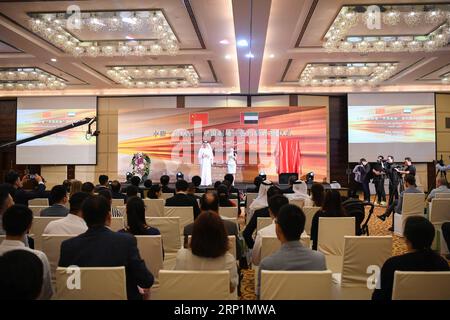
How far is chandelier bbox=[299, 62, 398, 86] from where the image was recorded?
10508 mm

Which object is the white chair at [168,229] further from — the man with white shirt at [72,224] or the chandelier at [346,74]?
the chandelier at [346,74]

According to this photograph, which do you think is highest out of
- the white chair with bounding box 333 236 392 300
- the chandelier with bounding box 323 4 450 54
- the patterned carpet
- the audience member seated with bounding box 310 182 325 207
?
the chandelier with bounding box 323 4 450 54

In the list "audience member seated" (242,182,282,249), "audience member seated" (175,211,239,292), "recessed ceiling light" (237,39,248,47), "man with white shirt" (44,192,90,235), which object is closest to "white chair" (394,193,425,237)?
"audience member seated" (242,182,282,249)

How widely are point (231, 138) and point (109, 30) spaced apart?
6.69 m

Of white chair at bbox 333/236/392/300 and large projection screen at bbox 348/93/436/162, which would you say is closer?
white chair at bbox 333/236/392/300

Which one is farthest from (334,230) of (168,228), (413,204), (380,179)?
(380,179)

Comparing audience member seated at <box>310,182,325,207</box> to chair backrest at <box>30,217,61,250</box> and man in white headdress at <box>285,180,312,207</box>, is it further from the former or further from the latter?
chair backrest at <box>30,217,61,250</box>

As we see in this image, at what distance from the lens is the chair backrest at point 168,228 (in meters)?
3.86

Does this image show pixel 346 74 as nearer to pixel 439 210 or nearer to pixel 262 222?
pixel 439 210

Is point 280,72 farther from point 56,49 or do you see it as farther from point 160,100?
point 56,49

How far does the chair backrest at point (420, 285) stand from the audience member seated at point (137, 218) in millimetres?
1843

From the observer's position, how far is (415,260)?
2066 millimetres

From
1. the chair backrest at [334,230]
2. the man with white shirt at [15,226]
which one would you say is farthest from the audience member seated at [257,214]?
the man with white shirt at [15,226]

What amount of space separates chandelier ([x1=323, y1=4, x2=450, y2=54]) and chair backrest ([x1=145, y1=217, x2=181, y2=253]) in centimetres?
510
